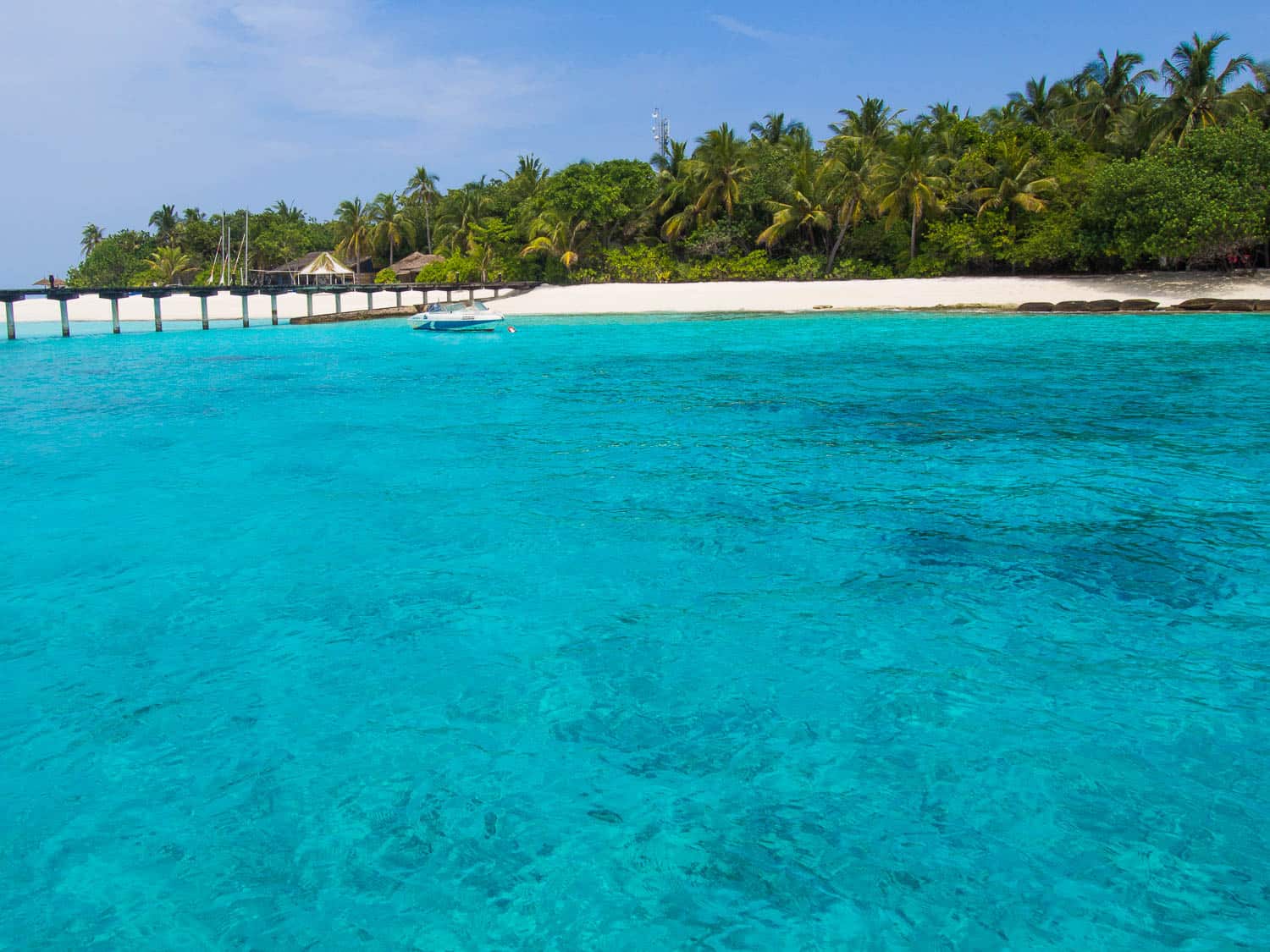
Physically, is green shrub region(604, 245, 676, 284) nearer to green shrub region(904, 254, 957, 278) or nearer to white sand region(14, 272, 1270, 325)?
white sand region(14, 272, 1270, 325)

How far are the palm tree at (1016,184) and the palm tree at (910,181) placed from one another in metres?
2.12

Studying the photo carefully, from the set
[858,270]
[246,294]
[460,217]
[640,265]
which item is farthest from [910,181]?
[460,217]

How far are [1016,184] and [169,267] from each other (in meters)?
59.5

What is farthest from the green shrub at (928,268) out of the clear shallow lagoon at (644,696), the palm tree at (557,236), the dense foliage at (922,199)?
the clear shallow lagoon at (644,696)

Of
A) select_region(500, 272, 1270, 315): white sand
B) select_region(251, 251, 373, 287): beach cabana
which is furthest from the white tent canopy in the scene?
select_region(500, 272, 1270, 315): white sand

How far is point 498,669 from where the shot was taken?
6.03m

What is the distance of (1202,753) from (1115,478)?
20.6 feet

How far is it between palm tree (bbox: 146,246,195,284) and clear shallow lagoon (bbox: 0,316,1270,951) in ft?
215

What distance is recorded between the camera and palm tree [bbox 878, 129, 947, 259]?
1711 inches

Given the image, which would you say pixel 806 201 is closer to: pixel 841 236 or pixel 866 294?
pixel 841 236

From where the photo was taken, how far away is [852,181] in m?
45.7

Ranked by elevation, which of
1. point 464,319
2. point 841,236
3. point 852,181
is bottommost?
point 464,319

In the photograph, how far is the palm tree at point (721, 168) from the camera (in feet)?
167

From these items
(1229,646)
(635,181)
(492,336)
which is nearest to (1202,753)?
(1229,646)
